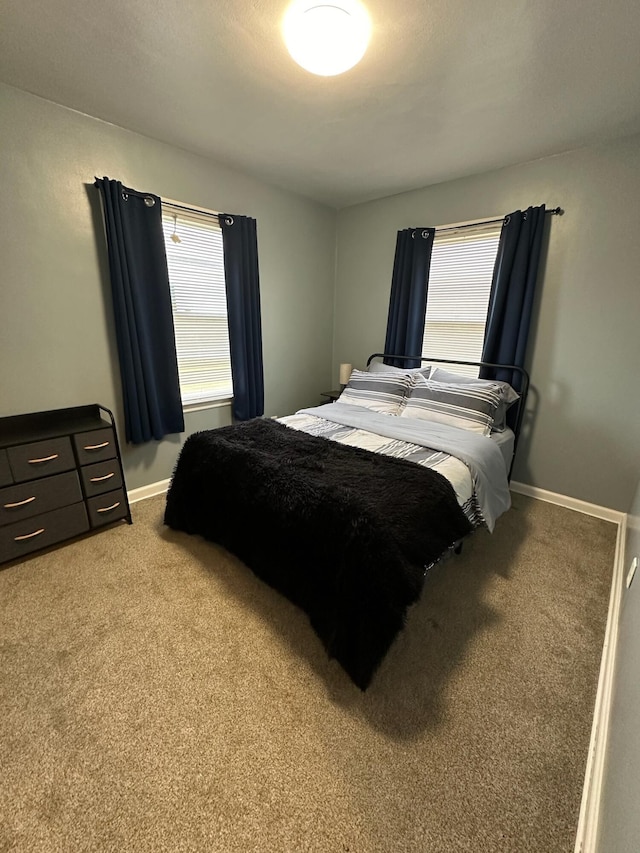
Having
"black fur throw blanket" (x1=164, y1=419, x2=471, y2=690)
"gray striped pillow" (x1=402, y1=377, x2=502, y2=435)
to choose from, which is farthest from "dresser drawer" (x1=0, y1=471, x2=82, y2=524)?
"gray striped pillow" (x1=402, y1=377, x2=502, y2=435)

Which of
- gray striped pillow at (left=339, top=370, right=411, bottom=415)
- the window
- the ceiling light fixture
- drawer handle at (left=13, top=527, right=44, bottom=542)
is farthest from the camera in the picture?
gray striped pillow at (left=339, top=370, right=411, bottom=415)

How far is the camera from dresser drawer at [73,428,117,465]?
217cm

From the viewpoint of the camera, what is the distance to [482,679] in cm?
145

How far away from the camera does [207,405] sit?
10.4 ft

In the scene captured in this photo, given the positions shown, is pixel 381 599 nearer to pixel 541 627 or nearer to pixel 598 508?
pixel 541 627

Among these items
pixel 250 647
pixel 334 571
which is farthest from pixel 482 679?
pixel 250 647

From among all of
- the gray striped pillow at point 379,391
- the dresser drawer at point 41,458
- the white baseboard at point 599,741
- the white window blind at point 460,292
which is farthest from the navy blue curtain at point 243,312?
the white baseboard at point 599,741

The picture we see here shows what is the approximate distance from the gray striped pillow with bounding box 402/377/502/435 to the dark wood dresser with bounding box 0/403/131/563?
2.15 m

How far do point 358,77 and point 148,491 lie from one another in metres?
3.02

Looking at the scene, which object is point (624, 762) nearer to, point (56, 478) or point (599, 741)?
point (599, 741)

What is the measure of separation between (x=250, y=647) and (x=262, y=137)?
9.96 feet

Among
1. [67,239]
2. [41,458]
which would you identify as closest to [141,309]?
[67,239]

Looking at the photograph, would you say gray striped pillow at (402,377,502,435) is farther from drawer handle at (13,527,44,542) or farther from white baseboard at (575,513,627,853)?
drawer handle at (13,527,44,542)

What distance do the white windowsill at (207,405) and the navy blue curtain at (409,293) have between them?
1.67 metres
